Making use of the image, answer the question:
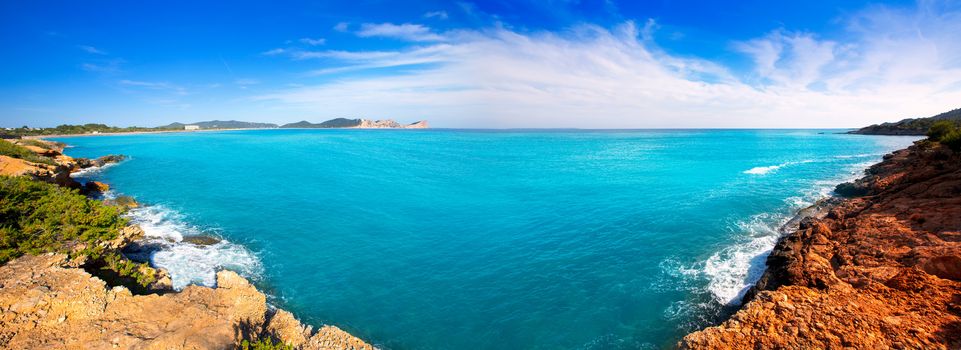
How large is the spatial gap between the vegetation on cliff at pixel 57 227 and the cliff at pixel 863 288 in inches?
831

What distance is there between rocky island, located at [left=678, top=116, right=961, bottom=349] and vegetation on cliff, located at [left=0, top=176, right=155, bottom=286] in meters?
21.1

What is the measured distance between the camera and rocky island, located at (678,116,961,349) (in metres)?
9.12

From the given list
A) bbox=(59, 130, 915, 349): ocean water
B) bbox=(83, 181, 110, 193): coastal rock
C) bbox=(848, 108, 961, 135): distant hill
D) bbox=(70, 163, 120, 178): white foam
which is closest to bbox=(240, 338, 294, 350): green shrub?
bbox=(59, 130, 915, 349): ocean water

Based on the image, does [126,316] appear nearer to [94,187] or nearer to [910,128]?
[94,187]

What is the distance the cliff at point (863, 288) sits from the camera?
9.13 metres

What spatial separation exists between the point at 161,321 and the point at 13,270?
680 cm

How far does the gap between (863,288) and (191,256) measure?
27781mm

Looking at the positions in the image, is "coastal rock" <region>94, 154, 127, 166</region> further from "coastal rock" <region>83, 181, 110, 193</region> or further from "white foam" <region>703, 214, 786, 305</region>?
"white foam" <region>703, 214, 786, 305</region>

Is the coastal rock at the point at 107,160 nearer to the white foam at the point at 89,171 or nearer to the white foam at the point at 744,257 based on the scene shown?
the white foam at the point at 89,171

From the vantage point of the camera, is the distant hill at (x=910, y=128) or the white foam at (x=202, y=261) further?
the distant hill at (x=910, y=128)

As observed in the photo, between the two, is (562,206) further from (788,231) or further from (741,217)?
(788,231)

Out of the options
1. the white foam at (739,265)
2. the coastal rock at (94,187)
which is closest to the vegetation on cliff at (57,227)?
the coastal rock at (94,187)

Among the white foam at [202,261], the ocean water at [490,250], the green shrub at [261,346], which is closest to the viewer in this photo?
the green shrub at [261,346]

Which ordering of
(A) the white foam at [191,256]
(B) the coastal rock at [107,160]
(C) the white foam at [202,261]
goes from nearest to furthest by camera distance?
(C) the white foam at [202,261]
(A) the white foam at [191,256]
(B) the coastal rock at [107,160]
